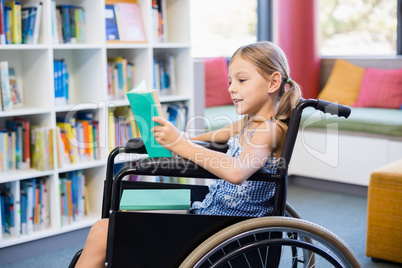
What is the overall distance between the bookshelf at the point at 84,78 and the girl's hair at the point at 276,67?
125 centimetres

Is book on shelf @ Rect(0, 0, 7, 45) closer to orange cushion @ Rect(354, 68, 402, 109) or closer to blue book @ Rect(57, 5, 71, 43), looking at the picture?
blue book @ Rect(57, 5, 71, 43)

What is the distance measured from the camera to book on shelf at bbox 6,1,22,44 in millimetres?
2551

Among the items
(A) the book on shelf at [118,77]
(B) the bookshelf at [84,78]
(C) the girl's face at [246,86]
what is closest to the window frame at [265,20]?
(B) the bookshelf at [84,78]

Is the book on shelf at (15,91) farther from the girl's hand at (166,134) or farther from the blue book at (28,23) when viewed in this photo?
the girl's hand at (166,134)

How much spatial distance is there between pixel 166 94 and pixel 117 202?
1.75 metres

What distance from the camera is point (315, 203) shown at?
3473 mm

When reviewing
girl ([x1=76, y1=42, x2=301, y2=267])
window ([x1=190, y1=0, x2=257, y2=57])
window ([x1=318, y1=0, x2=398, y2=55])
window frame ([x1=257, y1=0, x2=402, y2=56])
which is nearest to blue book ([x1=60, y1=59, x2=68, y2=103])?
girl ([x1=76, y1=42, x2=301, y2=267])

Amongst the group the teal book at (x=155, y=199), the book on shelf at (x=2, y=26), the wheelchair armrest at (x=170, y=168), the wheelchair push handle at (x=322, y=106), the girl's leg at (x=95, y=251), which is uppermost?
the book on shelf at (x=2, y=26)

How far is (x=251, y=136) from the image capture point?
164 cm

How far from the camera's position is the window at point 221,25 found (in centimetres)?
441

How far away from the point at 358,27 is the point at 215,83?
149 centimetres

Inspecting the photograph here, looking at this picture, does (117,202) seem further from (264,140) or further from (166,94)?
(166,94)

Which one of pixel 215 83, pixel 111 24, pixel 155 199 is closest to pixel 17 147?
pixel 111 24

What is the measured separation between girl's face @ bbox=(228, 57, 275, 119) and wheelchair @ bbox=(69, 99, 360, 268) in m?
0.16
